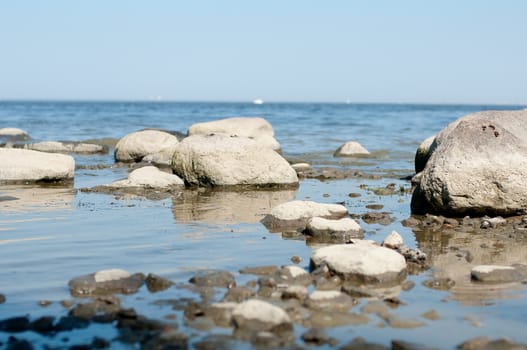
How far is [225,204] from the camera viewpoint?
13070 mm

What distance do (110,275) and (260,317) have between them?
6.44 ft

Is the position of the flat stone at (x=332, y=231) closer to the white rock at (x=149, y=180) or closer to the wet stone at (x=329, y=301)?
the wet stone at (x=329, y=301)

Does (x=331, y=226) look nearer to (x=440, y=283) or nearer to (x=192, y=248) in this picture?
(x=192, y=248)

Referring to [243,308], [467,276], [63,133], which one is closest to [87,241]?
[243,308]

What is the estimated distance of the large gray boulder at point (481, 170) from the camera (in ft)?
36.4

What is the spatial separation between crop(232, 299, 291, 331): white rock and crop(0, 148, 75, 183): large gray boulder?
10919 millimetres

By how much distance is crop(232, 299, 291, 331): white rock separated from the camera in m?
5.81

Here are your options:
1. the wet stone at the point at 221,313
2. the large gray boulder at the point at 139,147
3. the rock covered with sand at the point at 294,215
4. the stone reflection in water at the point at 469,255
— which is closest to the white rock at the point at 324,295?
the wet stone at the point at 221,313

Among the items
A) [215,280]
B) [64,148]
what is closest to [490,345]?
[215,280]

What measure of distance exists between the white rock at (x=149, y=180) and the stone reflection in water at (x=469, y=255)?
624cm

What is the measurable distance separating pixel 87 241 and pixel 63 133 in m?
28.6

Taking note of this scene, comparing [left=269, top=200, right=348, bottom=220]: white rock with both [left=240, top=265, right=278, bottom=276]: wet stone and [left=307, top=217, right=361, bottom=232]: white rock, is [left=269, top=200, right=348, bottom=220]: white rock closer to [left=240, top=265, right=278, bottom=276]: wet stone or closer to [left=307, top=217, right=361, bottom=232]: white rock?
[left=307, top=217, right=361, bottom=232]: white rock

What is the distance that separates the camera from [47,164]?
16.1 meters

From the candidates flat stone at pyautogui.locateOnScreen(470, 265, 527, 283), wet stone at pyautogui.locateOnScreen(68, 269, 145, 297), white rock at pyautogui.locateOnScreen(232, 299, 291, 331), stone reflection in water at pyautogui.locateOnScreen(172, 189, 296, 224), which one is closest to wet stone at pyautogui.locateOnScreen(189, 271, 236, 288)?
wet stone at pyautogui.locateOnScreen(68, 269, 145, 297)
